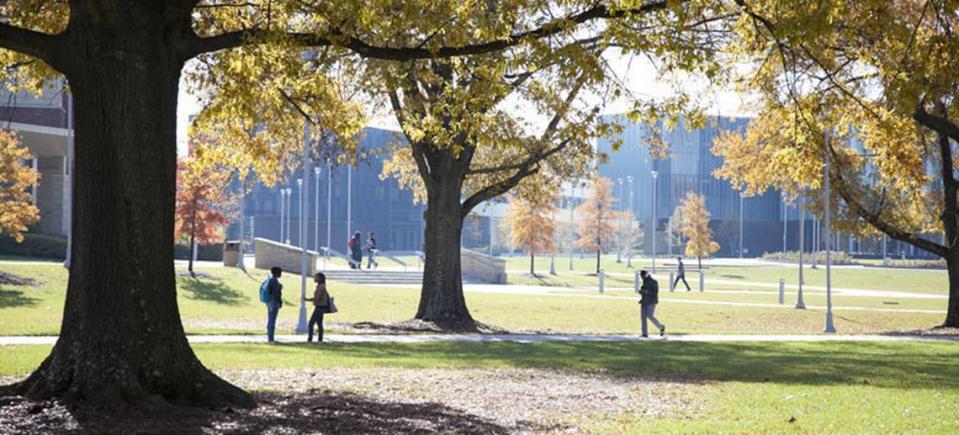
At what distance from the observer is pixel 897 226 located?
3231cm

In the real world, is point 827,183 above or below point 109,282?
above

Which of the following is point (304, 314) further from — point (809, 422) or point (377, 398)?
point (809, 422)

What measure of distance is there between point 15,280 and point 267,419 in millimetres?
26693

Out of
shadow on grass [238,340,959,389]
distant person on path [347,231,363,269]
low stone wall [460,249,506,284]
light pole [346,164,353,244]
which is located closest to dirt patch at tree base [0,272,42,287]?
shadow on grass [238,340,959,389]

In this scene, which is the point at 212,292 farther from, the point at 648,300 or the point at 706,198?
the point at 706,198

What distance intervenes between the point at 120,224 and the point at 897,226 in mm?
26073

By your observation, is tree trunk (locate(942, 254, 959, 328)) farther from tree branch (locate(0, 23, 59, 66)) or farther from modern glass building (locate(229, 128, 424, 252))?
modern glass building (locate(229, 128, 424, 252))

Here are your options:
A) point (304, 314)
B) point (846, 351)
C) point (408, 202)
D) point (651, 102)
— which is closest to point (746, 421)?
point (651, 102)

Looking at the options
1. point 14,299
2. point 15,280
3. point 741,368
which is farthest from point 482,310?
A: point 741,368

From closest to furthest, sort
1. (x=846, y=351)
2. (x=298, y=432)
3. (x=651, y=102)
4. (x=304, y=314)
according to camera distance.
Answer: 1. (x=298, y=432)
2. (x=651, y=102)
3. (x=846, y=351)
4. (x=304, y=314)

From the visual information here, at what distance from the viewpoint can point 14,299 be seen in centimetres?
3120

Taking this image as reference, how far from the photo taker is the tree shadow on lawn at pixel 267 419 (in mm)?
9812

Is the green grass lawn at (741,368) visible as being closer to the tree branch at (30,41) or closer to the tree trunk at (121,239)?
the tree trunk at (121,239)

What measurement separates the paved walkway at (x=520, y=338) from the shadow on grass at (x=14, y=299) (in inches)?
378
